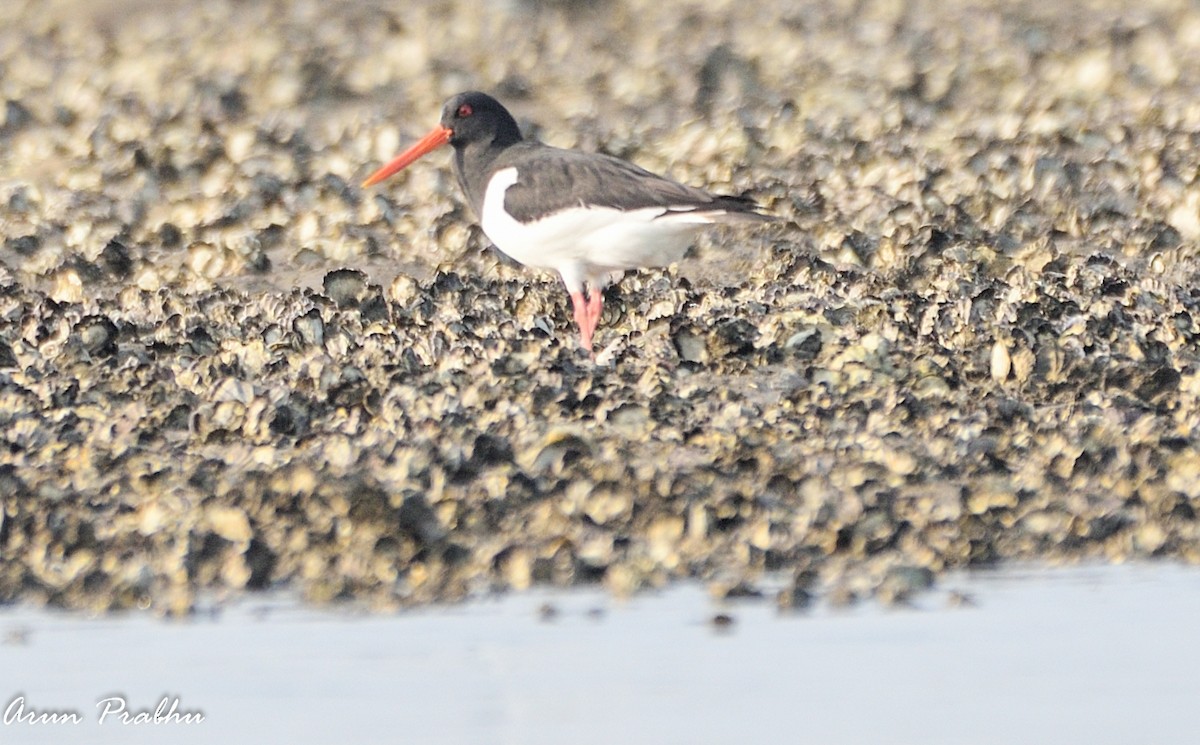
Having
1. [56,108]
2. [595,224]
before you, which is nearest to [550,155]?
[595,224]

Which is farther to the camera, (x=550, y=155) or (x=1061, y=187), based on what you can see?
(x=1061, y=187)

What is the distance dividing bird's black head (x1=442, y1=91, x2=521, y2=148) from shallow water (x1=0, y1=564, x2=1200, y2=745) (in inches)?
210

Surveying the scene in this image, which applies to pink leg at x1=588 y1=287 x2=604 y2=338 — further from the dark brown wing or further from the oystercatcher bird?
the dark brown wing

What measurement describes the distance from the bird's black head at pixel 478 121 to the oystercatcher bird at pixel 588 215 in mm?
317

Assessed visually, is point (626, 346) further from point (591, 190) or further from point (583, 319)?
point (591, 190)

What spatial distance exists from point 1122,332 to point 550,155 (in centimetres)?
346

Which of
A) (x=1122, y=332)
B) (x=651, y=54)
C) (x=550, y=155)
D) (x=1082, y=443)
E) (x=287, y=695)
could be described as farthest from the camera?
(x=651, y=54)

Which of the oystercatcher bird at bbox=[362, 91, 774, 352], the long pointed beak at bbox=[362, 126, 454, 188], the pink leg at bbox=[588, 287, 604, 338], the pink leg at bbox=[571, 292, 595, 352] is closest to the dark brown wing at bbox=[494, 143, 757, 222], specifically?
the oystercatcher bird at bbox=[362, 91, 774, 352]

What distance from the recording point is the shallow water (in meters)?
6.76

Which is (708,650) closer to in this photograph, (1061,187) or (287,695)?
(287,695)

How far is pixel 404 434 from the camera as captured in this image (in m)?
9.80

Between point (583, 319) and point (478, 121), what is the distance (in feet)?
5.90
